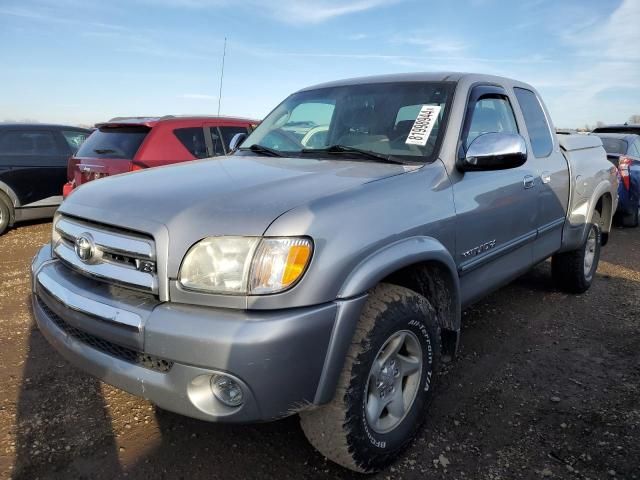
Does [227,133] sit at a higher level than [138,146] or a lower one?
higher

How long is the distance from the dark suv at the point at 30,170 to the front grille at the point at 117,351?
621 centimetres

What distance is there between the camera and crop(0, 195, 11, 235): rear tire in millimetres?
7367

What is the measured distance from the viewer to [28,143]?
7711 millimetres

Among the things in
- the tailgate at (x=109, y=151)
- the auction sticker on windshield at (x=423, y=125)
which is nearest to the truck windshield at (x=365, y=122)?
the auction sticker on windshield at (x=423, y=125)

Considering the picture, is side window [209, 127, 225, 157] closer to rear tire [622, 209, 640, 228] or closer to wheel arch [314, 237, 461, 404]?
wheel arch [314, 237, 461, 404]

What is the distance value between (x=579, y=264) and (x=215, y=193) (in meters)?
3.77

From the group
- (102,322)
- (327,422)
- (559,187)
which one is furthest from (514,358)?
(102,322)

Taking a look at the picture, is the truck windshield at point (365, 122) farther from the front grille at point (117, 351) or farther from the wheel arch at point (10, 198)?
the wheel arch at point (10, 198)

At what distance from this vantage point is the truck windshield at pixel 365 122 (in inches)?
111

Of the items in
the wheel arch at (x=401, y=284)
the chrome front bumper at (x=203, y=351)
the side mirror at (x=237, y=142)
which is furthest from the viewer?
the side mirror at (x=237, y=142)

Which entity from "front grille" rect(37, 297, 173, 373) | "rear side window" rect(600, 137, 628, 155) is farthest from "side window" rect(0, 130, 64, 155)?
"rear side window" rect(600, 137, 628, 155)

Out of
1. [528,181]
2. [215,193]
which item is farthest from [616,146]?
[215,193]

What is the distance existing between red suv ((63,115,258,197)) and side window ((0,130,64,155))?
1.76 m

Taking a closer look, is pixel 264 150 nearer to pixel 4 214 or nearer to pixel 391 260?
pixel 391 260
